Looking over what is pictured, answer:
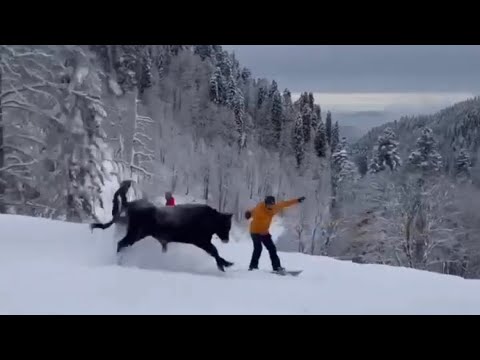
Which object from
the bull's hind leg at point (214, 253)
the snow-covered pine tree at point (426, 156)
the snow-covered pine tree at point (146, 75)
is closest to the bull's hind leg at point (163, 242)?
the bull's hind leg at point (214, 253)

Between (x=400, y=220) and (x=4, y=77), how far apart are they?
86.9ft

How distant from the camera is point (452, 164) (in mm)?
58219

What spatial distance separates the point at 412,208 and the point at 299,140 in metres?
30.1

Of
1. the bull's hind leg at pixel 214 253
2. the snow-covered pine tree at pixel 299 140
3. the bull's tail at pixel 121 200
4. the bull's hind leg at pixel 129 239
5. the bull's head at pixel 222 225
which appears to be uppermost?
the snow-covered pine tree at pixel 299 140

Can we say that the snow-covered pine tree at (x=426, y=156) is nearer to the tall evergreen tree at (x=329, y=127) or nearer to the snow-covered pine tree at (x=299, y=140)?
the snow-covered pine tree at (x=299, y=140)

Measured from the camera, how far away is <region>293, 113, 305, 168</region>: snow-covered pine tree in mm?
69062

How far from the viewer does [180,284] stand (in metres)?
9.38

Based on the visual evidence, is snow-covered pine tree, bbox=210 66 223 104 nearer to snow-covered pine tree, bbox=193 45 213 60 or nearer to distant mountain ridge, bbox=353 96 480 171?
snow-covered pine tree, bbox=193 45 213 60

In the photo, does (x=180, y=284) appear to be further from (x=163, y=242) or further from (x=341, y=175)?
(x=341, y=175)

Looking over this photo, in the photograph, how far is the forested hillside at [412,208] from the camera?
39812 mm

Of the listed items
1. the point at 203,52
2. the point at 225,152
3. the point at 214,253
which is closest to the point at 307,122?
the point at 203,52

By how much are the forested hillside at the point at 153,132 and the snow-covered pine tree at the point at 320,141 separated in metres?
0.14
